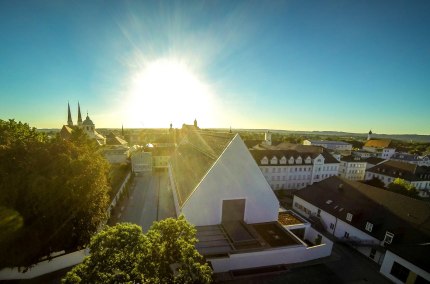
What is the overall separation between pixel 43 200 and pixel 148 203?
1928 centimetres

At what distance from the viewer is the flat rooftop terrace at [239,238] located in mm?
18359

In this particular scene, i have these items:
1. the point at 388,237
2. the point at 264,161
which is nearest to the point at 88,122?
the point at 264,161

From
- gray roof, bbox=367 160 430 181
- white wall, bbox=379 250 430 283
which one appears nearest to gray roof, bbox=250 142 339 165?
gray roof, bbox=367 160 430 181

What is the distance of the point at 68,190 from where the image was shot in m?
15.3

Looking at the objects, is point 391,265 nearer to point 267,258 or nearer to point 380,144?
point 267,258

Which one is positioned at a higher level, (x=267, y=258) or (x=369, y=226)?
(x=369, y=226)

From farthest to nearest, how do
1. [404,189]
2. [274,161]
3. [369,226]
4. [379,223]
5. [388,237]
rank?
1. [274,161]
2. [404,189]
3. [369,226]
4. [379,223]
5. [388,237]

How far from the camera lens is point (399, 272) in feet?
59.5

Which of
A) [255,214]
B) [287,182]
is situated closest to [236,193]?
[255,214]

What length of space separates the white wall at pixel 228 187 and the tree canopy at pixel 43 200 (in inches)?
340

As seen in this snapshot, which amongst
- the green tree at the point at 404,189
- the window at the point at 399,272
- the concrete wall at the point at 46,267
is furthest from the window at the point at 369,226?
the concrete wall at the point at 46,267

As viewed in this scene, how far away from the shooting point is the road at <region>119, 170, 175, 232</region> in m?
27.8

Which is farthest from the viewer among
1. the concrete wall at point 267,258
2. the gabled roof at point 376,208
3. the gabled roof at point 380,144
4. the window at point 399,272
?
the gabled roof at point 380,144

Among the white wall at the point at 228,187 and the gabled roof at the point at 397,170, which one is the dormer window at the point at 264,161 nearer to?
the white wall at the point at 228,187
